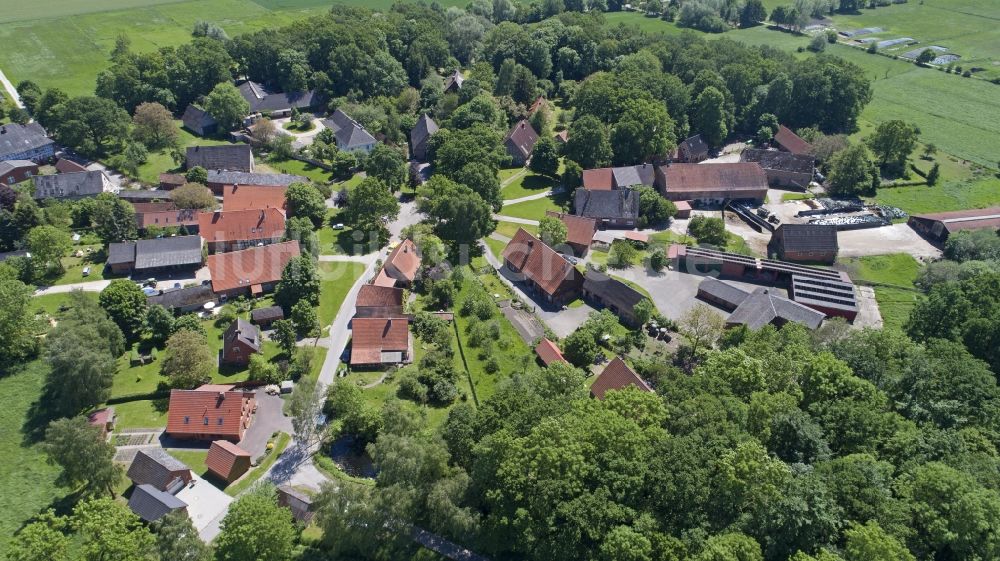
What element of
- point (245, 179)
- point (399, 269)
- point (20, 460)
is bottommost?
point (20, 460)

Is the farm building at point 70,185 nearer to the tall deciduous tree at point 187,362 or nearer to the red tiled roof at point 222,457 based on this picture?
the tall deciduous tree at point 187,362

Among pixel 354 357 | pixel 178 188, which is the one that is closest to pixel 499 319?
pixel 354 357

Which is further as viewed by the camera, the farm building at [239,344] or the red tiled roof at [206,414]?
the farm building at [239,344]

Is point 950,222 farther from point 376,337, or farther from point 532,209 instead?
point 376,337

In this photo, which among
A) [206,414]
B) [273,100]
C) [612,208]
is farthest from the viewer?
[273,100]

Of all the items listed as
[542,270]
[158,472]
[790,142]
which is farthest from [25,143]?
[790,142]

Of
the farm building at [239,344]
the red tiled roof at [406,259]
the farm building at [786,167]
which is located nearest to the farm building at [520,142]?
the red tiled roof at [406,259]
